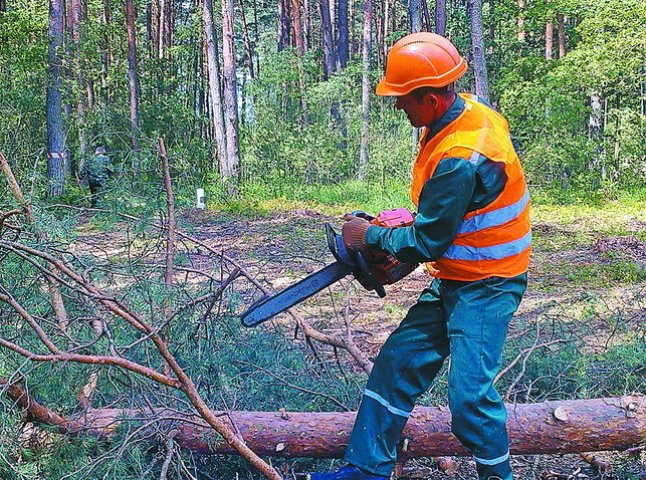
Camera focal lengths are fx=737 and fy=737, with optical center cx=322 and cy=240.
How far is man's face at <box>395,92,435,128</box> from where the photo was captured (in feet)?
9.37

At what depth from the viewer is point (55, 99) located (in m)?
14.7

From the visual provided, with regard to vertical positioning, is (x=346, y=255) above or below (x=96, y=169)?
above

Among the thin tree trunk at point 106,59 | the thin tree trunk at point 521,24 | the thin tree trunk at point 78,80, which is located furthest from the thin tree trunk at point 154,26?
the thin tree trunk at point 521,24

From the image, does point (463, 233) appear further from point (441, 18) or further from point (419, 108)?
point (441, 18)

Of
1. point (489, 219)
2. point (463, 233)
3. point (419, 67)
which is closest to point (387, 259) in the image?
point (463, 233)

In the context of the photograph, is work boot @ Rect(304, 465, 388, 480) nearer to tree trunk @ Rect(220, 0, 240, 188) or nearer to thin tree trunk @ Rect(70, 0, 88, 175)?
tree trunk @ Rect(220, 0, 240, 188)

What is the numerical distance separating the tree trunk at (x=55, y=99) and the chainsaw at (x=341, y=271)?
1236 cm

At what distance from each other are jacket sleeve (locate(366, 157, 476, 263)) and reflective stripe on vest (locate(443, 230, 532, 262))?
9 cm

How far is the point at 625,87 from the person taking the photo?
612 inches

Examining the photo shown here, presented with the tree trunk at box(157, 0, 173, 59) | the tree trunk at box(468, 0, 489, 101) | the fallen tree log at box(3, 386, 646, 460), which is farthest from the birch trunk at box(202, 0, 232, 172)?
the fallen tree log at box(3, 386, 646, 460)

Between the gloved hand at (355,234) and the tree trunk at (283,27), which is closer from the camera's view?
the gloved hand at (355,234)

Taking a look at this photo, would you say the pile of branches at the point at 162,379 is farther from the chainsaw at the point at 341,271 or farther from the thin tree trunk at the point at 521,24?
the thin tree trunk at the point at 521,24

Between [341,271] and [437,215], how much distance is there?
1.80ft

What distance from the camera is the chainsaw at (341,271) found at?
9.80ft
